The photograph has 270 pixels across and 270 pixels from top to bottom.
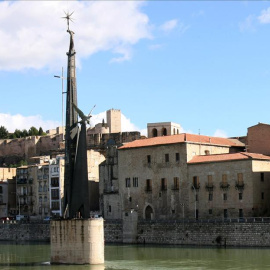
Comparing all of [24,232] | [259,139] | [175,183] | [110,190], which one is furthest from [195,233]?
[24,232]

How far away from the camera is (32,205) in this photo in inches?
3482

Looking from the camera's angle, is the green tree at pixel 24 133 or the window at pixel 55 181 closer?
the window at pixel 55 181

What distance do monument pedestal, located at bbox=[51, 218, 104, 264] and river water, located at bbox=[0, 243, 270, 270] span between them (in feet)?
1.81

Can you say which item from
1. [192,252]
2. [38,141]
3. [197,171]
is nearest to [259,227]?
[192,252]

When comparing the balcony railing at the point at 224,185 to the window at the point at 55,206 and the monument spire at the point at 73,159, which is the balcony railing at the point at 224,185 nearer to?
the monument spire at the point at 73,159

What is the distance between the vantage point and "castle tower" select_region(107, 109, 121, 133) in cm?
11825

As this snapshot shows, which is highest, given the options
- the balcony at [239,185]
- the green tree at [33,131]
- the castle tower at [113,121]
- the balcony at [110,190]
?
the green tree at [33,131]

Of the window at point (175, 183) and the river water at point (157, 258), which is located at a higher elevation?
the window at point (175, 183)

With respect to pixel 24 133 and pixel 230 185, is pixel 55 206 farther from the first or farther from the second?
pixel 24 133

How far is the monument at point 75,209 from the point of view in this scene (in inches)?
1706

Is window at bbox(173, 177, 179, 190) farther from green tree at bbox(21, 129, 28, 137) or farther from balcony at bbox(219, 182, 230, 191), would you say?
green tree at bbox(21, 129, 28, 137)

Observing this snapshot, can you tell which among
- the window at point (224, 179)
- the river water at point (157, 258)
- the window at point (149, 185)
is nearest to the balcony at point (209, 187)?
the window at point (224, 179)

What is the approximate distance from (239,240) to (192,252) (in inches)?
221

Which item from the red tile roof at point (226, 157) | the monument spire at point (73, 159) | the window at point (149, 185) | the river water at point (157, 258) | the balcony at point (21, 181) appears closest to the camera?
the monument spire at point (73, 159)
